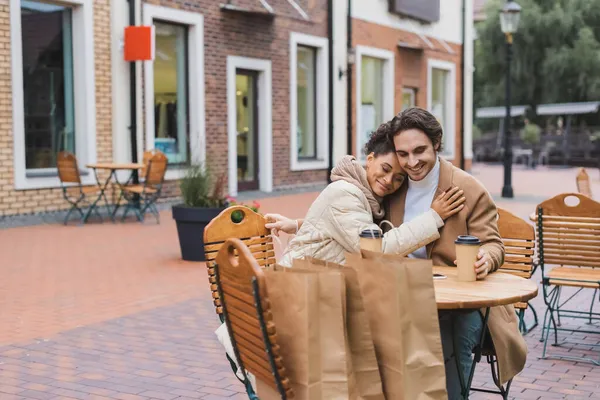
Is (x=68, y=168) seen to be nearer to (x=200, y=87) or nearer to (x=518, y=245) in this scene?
(x=200, y=87)

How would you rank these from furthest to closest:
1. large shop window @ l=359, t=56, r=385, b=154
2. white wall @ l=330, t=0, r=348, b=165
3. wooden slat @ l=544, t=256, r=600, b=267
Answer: large shop window @ l=359, t=56, r=385, b=154
white wall @ l=330, t=0, r=348, b=165
wooden slat @ l=544, t=256, r=600, b=267

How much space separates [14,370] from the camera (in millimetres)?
5191

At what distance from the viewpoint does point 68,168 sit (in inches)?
483

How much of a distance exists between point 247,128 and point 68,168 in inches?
221

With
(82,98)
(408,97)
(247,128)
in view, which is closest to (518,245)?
(82,98)

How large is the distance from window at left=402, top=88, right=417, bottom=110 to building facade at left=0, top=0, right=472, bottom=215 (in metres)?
0.07

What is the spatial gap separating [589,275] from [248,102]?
12.0 metres

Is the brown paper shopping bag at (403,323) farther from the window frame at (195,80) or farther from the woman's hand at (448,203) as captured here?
the window frame at (195,80)

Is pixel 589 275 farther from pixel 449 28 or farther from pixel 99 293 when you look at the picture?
pixel 449 28

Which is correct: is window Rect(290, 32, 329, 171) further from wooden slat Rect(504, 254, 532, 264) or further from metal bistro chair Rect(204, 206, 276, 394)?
metal bistro chair Rect(204, 206, 276, 394)

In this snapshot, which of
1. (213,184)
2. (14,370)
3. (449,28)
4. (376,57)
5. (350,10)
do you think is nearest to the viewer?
(14,370)

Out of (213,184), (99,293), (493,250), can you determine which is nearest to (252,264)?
(493,250)

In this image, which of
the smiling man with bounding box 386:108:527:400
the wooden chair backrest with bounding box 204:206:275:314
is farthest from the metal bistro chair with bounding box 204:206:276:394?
the smiling man with bounding box 386:108:527:400

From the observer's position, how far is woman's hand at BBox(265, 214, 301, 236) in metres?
4.07
